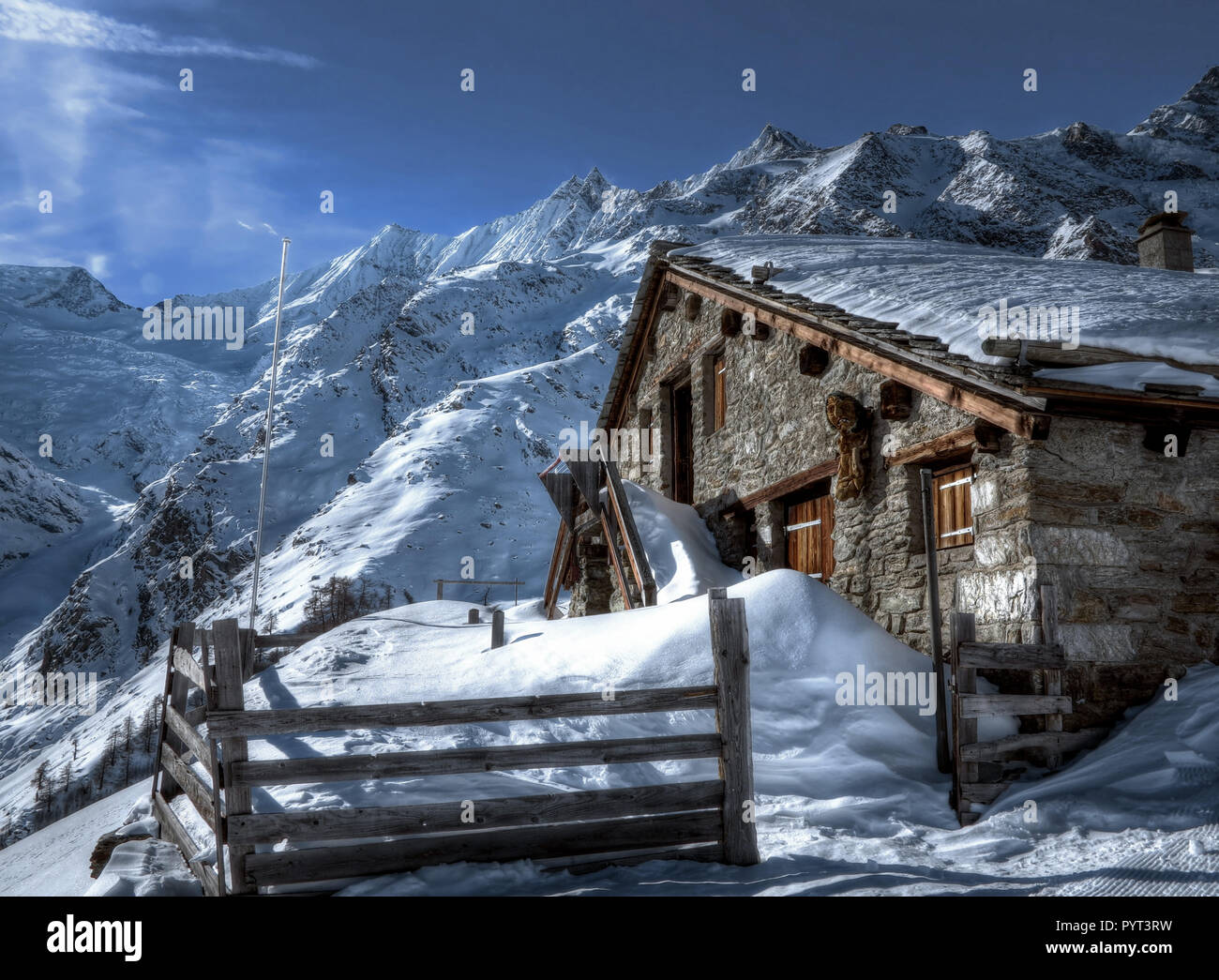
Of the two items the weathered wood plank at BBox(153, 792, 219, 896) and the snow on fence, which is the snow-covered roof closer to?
the snow on fence

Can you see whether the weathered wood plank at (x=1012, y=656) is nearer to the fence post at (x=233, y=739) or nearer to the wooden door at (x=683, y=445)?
the fence post at (x=233, y=739)

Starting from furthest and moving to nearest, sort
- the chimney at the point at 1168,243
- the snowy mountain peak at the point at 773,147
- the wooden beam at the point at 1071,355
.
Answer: the snowy mountain peak at the point at 773,147, the chimney at the point at 1168,243, the wooden beam at the point at 1071,355

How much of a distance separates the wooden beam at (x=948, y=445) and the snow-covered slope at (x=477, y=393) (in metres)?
57.4

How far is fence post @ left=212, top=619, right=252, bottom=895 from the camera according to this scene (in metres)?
3.87

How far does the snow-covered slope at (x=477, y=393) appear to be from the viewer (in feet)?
251

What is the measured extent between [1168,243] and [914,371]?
28.6ft

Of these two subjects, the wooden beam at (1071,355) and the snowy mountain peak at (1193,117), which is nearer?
the wooden beam at (1071,355)

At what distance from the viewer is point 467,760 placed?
4250 millimetres

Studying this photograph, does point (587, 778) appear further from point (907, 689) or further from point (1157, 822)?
point (1157, 822)

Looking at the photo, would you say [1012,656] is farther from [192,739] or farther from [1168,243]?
[1168,243]

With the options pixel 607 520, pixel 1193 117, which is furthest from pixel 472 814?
pixel 1193 117

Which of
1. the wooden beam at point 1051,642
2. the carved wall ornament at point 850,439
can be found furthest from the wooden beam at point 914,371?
the wooden beam at point 1051,642

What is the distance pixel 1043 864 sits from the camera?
4340 mm
